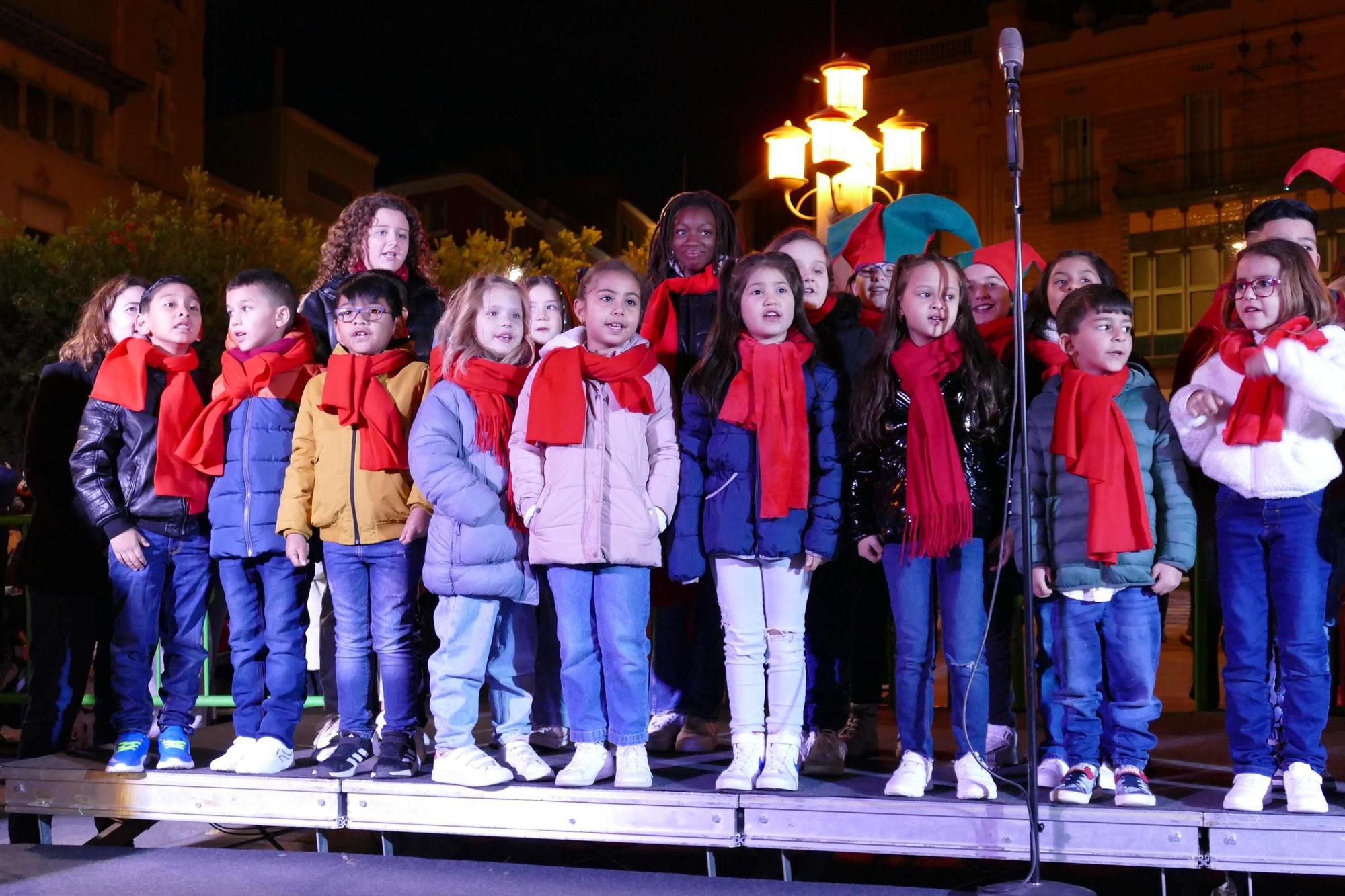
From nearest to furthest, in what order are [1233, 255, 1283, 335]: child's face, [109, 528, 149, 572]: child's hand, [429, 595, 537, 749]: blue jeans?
[1233, 255, 1283, 335]: child's face < [429, 595, 537, 749]: blue jeans < [109, 528, 149, 572]: child's hand

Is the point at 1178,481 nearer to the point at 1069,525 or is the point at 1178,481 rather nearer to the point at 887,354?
the point at 1069,525

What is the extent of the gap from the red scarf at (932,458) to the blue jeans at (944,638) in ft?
0.25

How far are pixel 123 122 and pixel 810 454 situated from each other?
25.9 metres

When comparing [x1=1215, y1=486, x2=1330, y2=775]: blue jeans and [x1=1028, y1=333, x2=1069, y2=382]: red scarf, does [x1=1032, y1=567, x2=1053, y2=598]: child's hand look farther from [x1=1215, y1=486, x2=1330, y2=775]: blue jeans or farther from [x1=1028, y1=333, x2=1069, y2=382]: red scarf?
[x1=1028, y1=333, x2=1069, y2=382]: red scarf

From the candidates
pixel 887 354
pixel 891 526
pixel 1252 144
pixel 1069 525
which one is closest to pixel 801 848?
pixel 891 526

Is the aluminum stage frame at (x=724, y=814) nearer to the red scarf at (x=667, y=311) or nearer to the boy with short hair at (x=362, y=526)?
the boy with short hair at (x=362, y=526)

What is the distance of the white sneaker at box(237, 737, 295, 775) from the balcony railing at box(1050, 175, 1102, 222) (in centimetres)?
2295

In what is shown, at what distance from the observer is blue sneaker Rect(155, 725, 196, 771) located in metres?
4.78

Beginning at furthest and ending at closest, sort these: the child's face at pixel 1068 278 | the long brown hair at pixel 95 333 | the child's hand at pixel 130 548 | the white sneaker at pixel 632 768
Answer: the long brown hair at pixel 95 333 < the child's hand at pixel 130 548 < the child's face at pixel 1068 278 < the white sneaker at pixel 632 768

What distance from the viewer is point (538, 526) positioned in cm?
431

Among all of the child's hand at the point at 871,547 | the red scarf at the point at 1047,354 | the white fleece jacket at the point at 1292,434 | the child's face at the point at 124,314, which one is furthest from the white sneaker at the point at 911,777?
the child's face at the point at 124,314

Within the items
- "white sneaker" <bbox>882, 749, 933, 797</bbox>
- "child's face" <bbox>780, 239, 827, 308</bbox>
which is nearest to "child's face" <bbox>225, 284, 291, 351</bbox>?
"child's face" <bbox>780, 239, 827, 308</bbox>

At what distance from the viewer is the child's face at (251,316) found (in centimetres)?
491

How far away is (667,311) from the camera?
4953 millimetres
